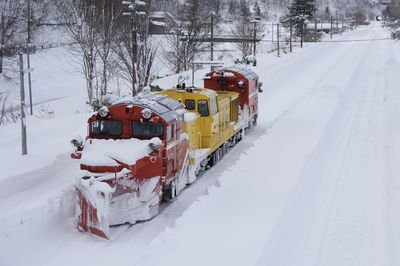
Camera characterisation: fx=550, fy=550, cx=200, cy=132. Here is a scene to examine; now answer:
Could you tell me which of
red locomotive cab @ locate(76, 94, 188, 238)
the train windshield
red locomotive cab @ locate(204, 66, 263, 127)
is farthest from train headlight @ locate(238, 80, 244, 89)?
the train windshield

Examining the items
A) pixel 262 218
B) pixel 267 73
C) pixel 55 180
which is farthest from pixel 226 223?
pixel 267 73

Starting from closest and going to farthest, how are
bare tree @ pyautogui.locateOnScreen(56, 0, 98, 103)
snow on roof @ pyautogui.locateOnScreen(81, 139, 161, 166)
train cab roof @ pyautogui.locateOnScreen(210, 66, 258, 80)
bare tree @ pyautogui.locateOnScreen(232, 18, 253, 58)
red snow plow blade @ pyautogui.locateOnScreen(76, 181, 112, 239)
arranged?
red snow plow blade @ pyautogui.locateOnScreen(76, 181, 112, 239)
snow on roof @ pyautogui.locateOnScreen(81, 139, 161, 166)
train cab roof @ pyautogui.locateOnScreen(210, 66, 258, 80)
bare tree @ pyautogui.locateOnScreen(56, 0, 98, 103)
bare tree @ pyautogui.locateOnScreen(232, 18, 253, 58)

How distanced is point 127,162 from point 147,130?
145cm

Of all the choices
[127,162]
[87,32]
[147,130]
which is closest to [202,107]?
[147,130]

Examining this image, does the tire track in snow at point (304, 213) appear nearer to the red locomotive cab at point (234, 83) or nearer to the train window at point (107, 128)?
the red locomotive cab at point (234, 83)

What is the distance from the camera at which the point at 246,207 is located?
13297 mm

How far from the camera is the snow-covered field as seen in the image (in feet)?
34.1

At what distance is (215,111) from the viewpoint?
1689cm

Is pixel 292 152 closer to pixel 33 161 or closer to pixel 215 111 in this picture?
pixel 215 111

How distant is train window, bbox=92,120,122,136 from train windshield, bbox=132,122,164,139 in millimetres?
363

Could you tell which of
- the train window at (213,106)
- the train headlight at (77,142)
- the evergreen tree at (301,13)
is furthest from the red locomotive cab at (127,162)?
the evergreen tree at (301,13)

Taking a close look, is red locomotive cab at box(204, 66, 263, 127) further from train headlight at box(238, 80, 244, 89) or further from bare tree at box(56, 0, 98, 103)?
bare tree at box(56, 0, 98, 103)

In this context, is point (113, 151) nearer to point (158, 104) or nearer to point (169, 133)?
point (169, 133)

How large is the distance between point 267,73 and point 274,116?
654 inches
